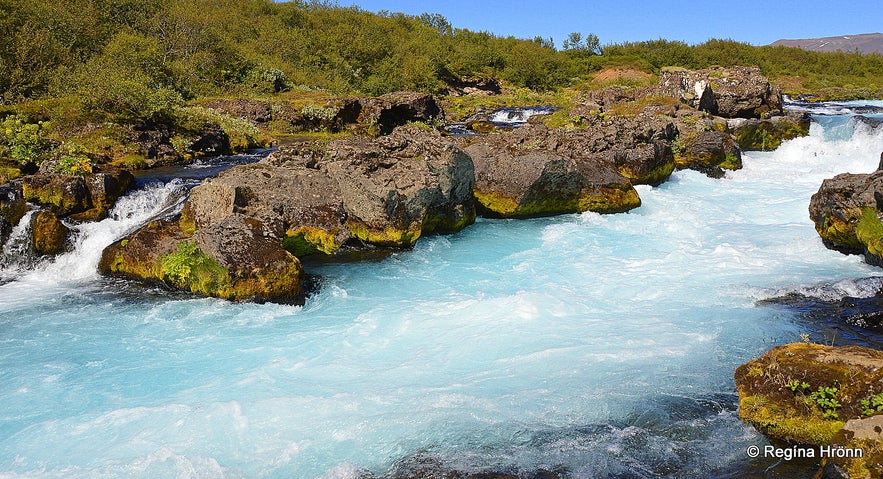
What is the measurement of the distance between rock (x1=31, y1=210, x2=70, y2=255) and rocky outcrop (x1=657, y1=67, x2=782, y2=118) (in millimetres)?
29327

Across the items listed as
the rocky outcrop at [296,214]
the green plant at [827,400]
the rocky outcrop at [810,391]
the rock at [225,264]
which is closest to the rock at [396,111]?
the rocky outcrop at [296,214]

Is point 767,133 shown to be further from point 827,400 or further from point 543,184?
point 827,400

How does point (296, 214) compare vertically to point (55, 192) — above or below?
below

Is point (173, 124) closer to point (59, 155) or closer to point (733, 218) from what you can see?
point (59, 155)

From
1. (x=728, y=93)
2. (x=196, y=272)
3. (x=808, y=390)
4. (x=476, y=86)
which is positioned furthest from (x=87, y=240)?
(x=476, y=86)

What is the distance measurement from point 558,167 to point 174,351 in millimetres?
11208

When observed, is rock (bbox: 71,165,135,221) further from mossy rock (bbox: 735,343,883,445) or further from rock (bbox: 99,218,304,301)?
mossy rock (bbox: 735,343,883,445)

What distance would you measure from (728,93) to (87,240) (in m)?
31.2

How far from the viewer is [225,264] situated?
10867 mm

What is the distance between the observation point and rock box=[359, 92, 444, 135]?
33.7 metres

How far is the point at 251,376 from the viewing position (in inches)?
333

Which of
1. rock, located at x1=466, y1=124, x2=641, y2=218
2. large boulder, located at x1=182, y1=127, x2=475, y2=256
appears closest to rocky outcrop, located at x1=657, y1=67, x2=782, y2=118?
rock, located at x1=466, y1=124, x2=641, y2=218

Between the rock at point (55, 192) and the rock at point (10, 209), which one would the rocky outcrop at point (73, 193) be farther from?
the rock at point (10, 209)

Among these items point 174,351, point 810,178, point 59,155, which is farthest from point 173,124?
point 810,178
